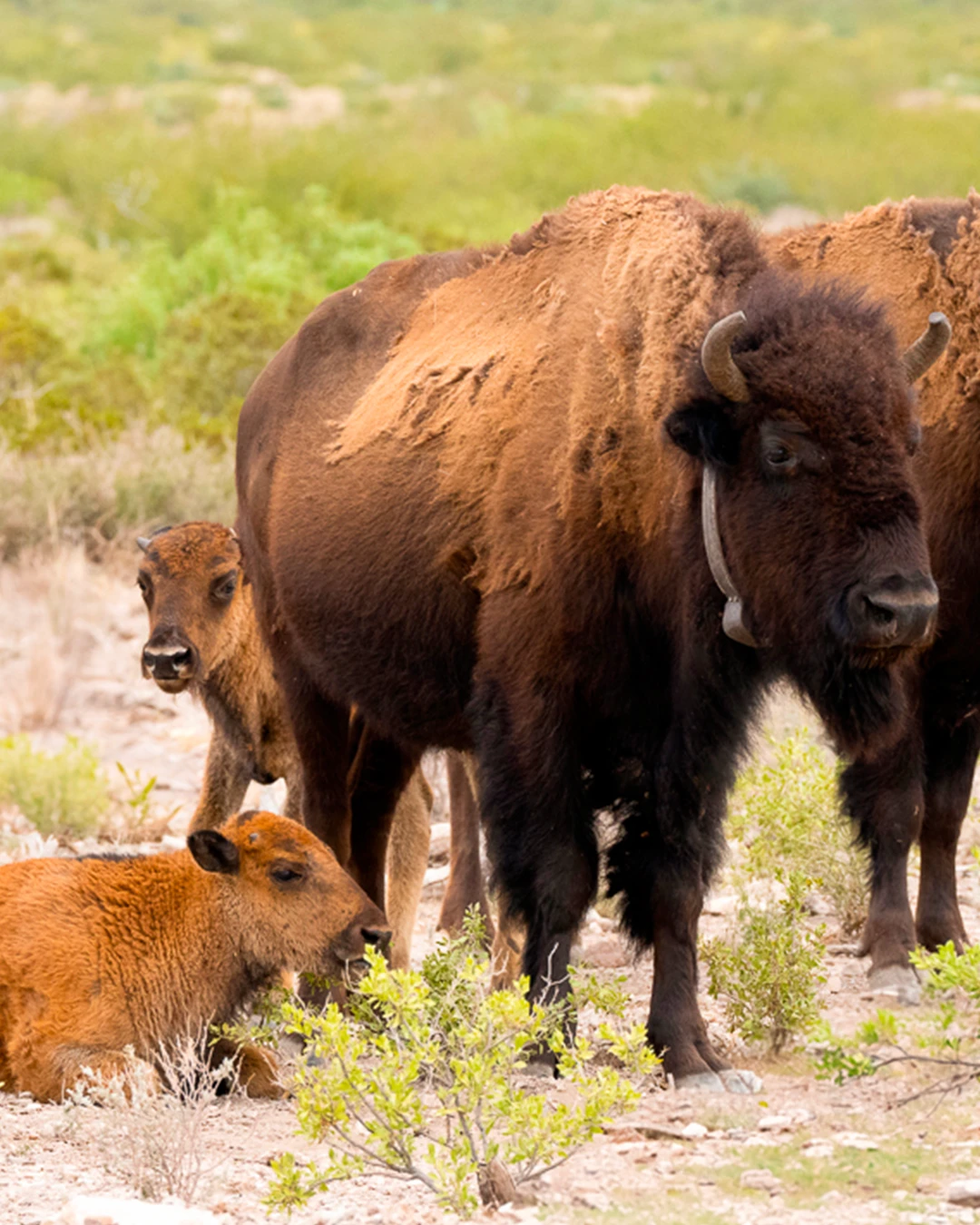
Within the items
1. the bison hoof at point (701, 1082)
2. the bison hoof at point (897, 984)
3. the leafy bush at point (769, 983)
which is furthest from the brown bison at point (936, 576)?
the bison hoof at point (701, 1082)

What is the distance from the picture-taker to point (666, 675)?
598 centimetres

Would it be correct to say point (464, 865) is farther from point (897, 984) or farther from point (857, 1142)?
point (857, 1142)

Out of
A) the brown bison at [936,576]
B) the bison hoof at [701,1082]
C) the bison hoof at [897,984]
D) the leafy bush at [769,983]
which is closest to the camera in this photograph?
the bison hoof at [701,1082]

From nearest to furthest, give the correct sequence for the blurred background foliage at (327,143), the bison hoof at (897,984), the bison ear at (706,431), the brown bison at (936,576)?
the bison ear at (706,431) → the bison hoof at (897,984) → the brown bison at (936,576) → the blurred background foliage at (327,143)

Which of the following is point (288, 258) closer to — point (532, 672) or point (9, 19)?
point (532, 672)

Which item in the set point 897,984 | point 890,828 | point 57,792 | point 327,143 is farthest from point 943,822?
point 327,143

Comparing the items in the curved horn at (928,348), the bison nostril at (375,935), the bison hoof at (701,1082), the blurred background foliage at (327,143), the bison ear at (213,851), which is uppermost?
the blurred background foliage at (327,143)

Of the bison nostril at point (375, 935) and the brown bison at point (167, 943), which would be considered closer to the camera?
the brown bison at point (167, 943)

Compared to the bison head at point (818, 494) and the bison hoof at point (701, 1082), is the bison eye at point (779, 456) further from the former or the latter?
the bison hoof at point (701, 1082)

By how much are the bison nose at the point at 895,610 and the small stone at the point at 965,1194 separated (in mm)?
1466

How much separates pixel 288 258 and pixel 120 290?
2.52 metres

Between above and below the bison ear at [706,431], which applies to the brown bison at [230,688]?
below

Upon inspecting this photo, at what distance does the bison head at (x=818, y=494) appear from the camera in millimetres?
5262

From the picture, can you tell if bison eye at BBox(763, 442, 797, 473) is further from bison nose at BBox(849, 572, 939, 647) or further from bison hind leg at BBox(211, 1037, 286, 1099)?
bison hind leg at BBox(211, 1037, 286, 1099)
